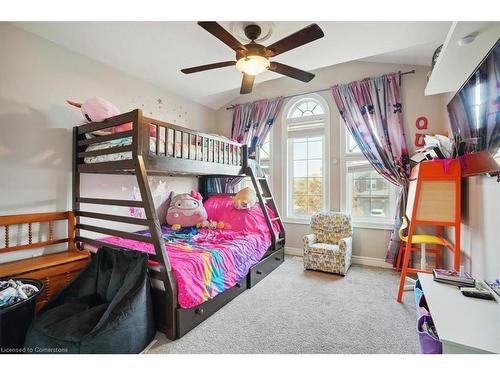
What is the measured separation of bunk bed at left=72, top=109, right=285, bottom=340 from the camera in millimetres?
1774

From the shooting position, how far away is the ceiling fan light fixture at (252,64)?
6.15 feet

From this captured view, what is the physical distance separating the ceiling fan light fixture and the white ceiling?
0.37 metres

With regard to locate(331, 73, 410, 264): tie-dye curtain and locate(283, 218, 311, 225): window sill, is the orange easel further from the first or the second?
locate(283, 218, 311, 225): window sill

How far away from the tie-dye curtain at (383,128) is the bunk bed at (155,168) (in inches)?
65.6

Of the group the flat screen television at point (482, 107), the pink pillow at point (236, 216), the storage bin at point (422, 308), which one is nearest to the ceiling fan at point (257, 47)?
the flat screen television at point (482, 107)

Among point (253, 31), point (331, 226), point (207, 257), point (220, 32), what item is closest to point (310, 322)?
point (207, 257)

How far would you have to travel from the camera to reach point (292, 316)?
2.03m

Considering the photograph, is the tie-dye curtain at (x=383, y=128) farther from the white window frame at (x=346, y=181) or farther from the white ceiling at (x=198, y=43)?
the white ceiling at (x=198, y=43)

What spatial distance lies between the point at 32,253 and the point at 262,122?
130 inches

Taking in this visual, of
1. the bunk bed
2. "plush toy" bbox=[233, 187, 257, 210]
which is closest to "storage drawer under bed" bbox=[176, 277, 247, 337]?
the bunk bed

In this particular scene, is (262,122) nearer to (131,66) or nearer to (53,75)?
(131,66)

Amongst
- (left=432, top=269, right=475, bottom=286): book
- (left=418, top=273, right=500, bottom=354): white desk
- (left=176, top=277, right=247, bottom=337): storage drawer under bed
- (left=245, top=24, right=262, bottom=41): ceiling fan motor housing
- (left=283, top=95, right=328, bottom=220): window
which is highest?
(left=245, top=24, right=262, bottom=41): ceiling fan motor housing

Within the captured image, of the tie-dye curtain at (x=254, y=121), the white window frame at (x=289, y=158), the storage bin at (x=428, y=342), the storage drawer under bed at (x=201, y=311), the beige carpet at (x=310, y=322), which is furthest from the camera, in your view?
the tie-dye curtain at (x=254, y=121)

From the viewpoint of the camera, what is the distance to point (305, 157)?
3811 mm
